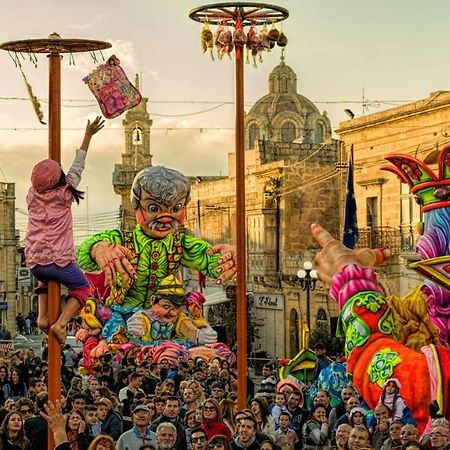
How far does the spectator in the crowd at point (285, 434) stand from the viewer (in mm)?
14477

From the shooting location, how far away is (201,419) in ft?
45.6

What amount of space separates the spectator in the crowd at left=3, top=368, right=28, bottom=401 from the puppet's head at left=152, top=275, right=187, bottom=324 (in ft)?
17.9

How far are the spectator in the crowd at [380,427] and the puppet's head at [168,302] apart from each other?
8.94m

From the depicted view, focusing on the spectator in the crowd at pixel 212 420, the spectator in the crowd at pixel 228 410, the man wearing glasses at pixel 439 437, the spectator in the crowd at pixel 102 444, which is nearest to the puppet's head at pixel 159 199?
the spectator in the crowd at pixel 228 410

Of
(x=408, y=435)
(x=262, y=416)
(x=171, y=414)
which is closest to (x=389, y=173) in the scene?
(x=262, y=416)

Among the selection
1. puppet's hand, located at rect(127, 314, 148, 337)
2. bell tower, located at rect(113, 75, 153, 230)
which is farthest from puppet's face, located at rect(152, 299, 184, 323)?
bell tower, located at rect(113, 75, 153, 230)

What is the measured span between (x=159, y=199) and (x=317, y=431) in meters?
9.99

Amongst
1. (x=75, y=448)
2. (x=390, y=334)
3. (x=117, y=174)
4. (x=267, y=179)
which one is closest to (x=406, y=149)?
(x=267, y=179)

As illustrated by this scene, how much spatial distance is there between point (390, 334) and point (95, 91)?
26.5 ft

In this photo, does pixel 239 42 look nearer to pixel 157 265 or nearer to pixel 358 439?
pixel 358 439

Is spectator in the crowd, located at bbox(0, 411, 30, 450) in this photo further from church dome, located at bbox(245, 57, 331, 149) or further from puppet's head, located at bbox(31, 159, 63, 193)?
church dome, located at bbox(245, 57, 331, 149)

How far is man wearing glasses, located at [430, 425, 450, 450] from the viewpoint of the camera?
12633mm

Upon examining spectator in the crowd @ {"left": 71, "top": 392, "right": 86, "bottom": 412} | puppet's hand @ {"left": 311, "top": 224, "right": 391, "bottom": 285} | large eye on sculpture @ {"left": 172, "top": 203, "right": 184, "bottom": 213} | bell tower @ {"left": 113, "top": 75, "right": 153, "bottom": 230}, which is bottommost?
spectator in the crowd @ {"left": 71, "top": 392, "right": 86, "bottom": 412}

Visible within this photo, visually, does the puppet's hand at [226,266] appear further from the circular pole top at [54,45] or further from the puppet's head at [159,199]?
the circular pole top at [54,45]
